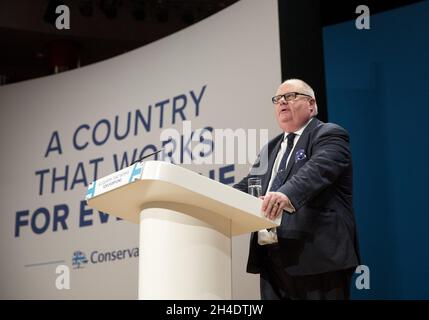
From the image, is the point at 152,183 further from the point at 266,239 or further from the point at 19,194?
the point at 19,194

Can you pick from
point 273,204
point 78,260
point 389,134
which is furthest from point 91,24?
point 273,204

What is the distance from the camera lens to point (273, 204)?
84.7 inches

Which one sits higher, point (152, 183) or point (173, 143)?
point (173, 143)

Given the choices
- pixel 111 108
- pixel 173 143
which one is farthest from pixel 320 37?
pixel 111 108

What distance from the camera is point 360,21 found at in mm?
3873

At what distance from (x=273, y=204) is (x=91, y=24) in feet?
16.4

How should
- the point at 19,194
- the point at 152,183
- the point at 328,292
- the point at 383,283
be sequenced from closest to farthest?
the point at 152,183 → the point at 328,292 → the point at 383,283 → the point at 19,194

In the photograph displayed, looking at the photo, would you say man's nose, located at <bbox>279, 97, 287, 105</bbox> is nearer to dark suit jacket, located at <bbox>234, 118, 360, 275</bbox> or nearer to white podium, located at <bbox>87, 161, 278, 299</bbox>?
dark suit jacket, located at <bbox>234, 118, 360, 275</bbox>

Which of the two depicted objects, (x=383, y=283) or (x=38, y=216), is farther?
(x=38, y=216)

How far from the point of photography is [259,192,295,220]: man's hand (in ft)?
7.00

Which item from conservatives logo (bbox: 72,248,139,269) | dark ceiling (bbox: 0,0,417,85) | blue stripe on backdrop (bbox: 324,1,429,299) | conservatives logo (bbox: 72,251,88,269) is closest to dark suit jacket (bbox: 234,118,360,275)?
blue stripe on backdrop (bbox: 324,1,429,299)

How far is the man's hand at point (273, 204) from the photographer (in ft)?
7.00

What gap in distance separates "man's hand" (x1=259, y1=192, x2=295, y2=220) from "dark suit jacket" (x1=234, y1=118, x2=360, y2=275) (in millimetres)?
59

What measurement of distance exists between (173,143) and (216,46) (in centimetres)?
71
